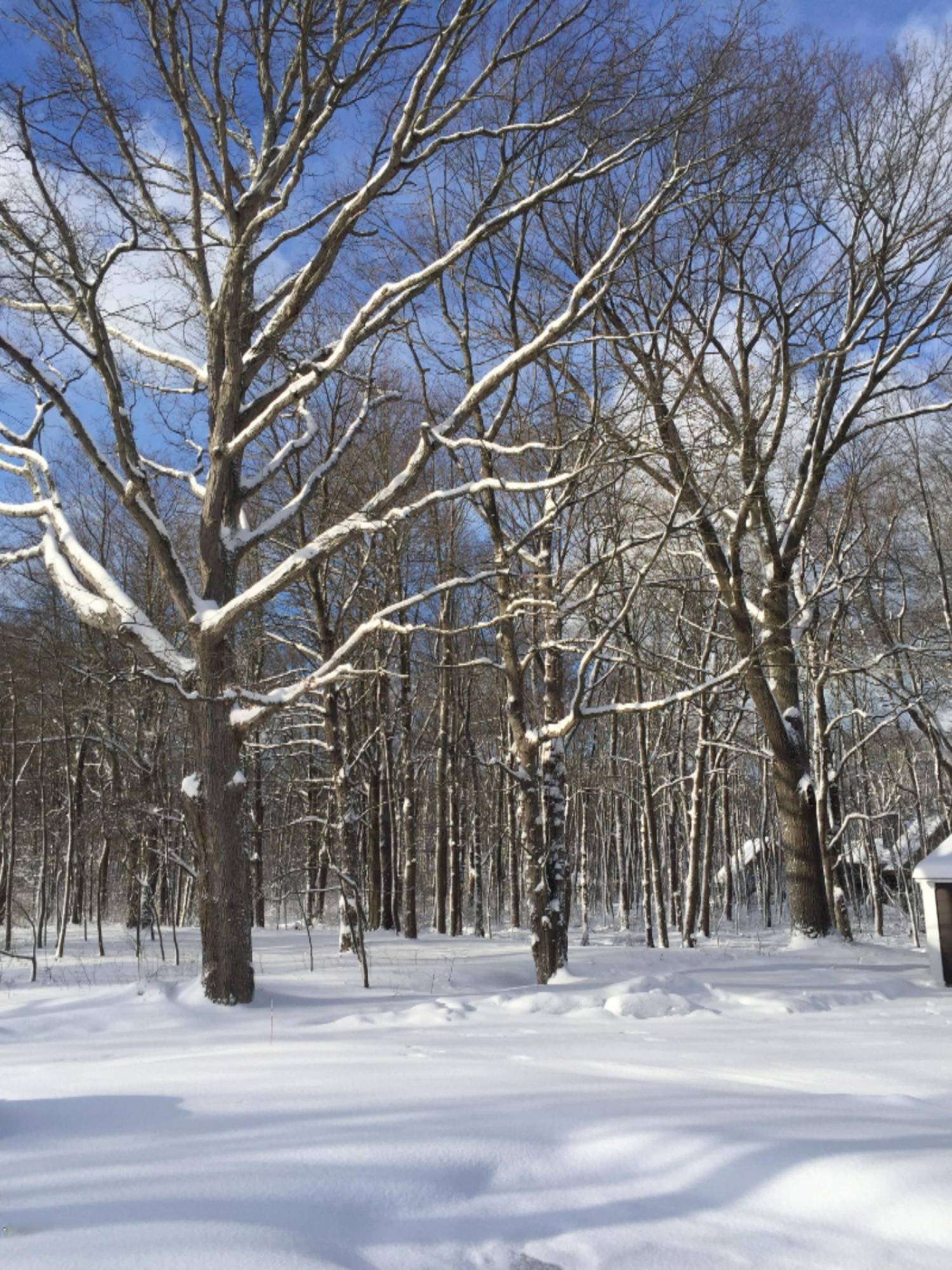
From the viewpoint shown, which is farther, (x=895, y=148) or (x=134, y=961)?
(x=134, y=961)

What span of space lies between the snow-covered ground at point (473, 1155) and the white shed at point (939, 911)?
6369mm

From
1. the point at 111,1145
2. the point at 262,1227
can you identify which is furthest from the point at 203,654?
the point at 262,1227

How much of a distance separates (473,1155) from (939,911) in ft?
35.5

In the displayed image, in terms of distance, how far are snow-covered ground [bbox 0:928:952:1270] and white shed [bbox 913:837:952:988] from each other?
637cm

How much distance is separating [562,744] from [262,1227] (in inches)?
362

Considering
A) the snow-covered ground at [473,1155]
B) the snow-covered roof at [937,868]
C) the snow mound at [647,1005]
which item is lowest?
the snow mound at [647,1005]

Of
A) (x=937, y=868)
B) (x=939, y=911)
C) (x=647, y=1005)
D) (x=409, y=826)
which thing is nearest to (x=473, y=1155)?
(x=647, y=1005)

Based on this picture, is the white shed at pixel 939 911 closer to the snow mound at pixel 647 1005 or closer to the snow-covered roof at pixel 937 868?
the snow-covered roof at pixel 937 868

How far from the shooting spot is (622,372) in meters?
12.7

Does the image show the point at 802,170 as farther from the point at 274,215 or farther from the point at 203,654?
the point at 203,654

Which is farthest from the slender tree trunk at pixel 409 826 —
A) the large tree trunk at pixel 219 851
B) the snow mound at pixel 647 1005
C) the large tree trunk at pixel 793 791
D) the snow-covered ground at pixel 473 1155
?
the snow-covered ground at pixel 473 1155

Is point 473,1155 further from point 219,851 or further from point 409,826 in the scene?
point 409,826

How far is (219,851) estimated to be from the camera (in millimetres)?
7949

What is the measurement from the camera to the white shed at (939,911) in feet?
37.5
